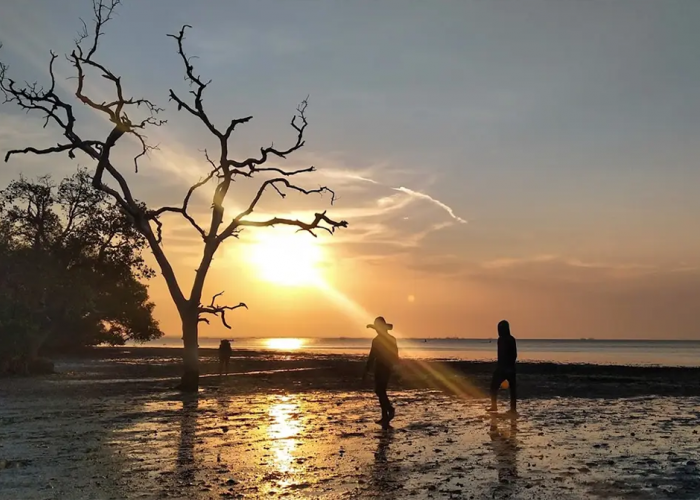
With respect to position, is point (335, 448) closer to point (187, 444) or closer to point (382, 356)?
point (187, 444)

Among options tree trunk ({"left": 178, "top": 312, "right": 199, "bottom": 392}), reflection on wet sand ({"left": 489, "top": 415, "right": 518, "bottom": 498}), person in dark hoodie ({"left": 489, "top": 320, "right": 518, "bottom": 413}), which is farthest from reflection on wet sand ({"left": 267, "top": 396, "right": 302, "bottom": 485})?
person in dark hoodie ({"left": 489, "top": 320, "right": 518, "bottom": 413})

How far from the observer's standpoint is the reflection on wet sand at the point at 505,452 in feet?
29.5

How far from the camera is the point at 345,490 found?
348 inches

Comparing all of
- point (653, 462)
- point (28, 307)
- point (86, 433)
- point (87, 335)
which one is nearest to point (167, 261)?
point (86, 433)

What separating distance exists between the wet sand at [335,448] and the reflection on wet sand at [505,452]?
2 centimetres

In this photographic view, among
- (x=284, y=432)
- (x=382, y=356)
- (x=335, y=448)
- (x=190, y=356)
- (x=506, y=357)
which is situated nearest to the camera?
(x=335, y=448)

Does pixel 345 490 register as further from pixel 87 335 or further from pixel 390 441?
pixel 87 335

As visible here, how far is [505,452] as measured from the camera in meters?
11.8

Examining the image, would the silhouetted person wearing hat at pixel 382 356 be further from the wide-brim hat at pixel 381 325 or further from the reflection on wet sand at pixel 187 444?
the reflection on wet sand at pixel 187 444

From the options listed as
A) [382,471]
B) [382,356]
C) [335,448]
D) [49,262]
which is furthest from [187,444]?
[49,262]

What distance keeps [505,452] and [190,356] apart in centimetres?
1531

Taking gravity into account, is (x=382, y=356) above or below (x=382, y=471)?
above

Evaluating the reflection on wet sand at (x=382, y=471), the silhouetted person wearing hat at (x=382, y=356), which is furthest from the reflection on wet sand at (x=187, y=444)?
the silhouetted person wearing hat at (x=382, y=356)

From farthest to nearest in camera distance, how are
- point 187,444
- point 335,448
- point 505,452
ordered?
point 187,444
point 335,448
point 505,452
